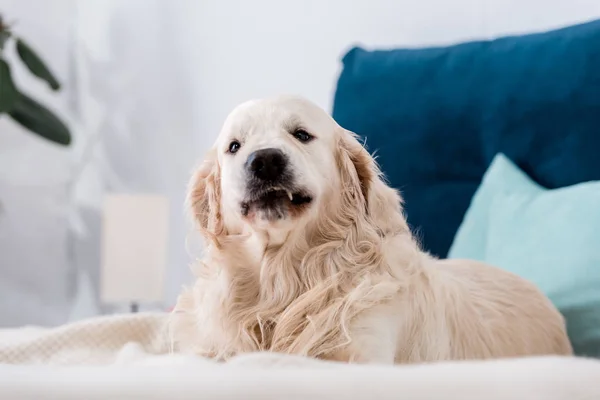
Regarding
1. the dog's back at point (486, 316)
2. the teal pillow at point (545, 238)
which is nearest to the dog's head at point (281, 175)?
the dog's back at point (486, 316)

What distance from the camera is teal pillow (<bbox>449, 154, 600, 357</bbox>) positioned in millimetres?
1495

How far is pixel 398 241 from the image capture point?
4.13 ft

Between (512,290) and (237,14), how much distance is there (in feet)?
6.20

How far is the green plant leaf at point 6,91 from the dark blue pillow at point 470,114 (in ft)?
3.83

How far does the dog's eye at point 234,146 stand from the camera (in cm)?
125

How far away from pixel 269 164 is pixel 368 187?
0.80ft

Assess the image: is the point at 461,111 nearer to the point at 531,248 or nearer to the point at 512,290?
the point at 531,248

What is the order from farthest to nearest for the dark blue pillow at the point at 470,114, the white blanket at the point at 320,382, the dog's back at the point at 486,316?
the dark blue pillow at the point at 470,114 < the dog's back at the point at 486,316 < the white blanket at the point at 320,382

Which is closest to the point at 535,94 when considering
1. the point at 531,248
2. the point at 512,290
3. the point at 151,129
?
the point at 531,248

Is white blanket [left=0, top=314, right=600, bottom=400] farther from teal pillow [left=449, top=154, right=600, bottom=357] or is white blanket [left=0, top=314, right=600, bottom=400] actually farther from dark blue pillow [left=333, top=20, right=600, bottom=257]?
dark blue pillow [left=333, top=20, right=600, bottom=257]

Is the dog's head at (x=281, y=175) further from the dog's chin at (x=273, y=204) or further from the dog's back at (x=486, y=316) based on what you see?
the dog's back at (x=486, y=316)

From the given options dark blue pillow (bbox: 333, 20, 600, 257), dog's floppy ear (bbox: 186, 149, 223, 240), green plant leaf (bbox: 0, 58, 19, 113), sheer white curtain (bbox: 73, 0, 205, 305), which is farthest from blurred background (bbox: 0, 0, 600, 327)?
dog's floppy ear (bbox: 186, 149, 223, 240)

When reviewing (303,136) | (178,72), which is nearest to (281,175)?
(303,136)

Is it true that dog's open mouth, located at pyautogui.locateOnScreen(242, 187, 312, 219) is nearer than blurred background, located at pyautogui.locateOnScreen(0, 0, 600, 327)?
Yes
